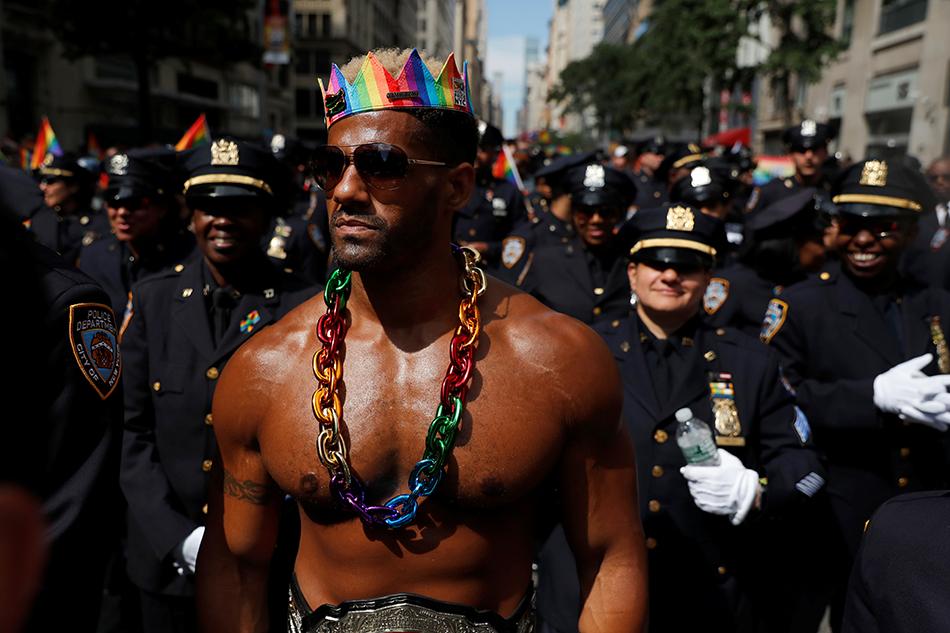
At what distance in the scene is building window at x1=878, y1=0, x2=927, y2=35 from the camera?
2189 centimetres

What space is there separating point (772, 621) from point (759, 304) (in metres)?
1.98

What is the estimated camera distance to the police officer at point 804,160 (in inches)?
330

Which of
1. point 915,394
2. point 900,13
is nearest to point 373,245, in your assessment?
point 915,394

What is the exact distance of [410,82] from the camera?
2023mm

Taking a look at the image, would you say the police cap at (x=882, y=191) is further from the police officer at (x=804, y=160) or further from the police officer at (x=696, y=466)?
the police officer at (x=804, y=160)

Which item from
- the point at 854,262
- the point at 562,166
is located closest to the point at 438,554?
the point at 854,262

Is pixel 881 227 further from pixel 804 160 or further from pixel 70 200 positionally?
pixel 70 200

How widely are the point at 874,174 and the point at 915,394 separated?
4.09 feet

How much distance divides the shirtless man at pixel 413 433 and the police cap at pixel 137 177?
10.7ft

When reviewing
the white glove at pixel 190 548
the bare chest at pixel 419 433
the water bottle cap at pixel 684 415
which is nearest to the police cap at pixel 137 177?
the white glove at pixel 190 548

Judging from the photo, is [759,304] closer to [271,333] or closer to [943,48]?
[271,333]

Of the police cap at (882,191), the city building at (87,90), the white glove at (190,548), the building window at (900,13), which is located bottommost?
the white glove at (190,548)

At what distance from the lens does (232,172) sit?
3.75 meters

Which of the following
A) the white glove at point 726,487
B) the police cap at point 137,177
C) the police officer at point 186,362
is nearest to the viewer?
the white glove at point 726,487
